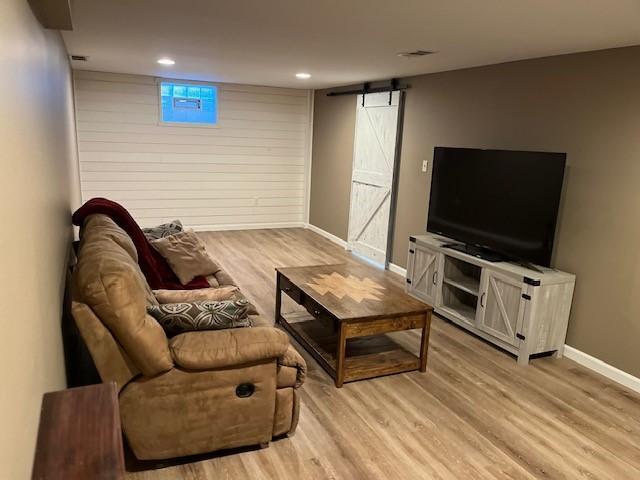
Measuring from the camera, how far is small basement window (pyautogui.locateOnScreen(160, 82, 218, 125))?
23.4 feet

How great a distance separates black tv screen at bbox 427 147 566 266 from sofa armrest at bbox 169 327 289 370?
7.41ft

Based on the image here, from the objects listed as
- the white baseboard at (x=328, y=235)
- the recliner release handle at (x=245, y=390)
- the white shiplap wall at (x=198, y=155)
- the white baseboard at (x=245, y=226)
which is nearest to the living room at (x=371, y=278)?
the recliner release handle at (x=245, y=390)

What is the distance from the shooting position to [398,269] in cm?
582

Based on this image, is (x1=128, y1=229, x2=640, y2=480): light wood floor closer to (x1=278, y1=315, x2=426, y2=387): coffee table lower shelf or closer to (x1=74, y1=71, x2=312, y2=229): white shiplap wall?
(x1=278, y1=315, x2=426, y2=387): coffee table lower shelf

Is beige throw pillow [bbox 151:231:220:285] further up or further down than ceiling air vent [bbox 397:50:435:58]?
further down

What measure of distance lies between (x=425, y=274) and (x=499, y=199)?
3.44 feet

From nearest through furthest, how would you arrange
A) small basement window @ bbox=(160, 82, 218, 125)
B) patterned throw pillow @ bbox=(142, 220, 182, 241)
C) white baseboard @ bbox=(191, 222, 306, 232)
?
patterned throw pillow @ bbox=(142, 220, 182, 241) < small basement window @ bbox=(160, 82, 218, 125) < white baseboard @ bbox=(191, 222, 306, 232)

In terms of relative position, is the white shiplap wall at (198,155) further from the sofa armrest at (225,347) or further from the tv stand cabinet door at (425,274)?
the sofa armrest at (225,347)

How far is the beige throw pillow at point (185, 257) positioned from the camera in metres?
3.68

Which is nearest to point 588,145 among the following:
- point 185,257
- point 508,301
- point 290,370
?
point 508,301

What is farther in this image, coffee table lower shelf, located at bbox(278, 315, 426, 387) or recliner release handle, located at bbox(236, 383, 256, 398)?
coffee table lower shelf, located at bbox(278, 315, 426, 387)

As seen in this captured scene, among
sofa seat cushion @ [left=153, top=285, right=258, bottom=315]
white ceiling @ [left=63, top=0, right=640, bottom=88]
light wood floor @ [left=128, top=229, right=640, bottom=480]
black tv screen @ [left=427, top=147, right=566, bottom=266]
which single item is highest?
white ceiling @ [left=63, top=0, right=640, bottom=88]

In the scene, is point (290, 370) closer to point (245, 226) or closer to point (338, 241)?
point (338, 241)

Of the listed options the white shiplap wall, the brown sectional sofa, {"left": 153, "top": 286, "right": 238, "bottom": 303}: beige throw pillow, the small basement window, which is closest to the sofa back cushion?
the brown sectional sofa
